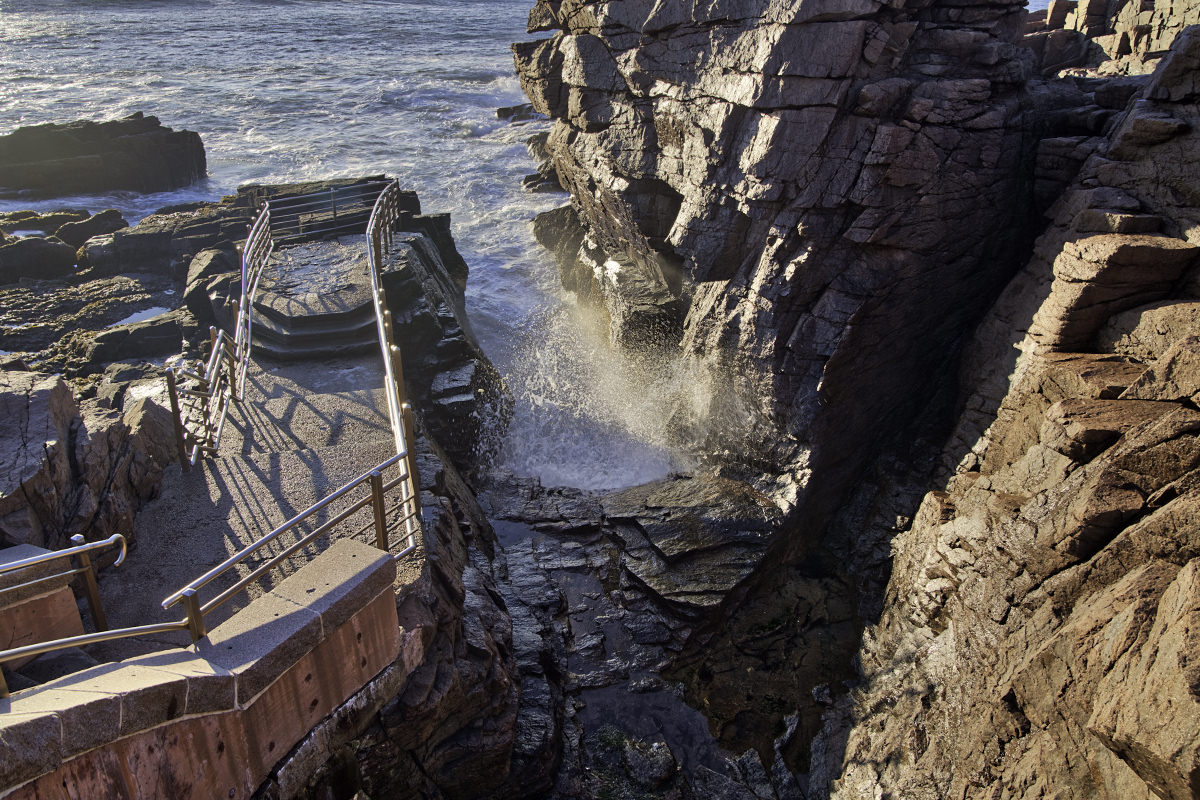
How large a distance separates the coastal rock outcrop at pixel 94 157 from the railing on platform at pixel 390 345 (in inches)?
493

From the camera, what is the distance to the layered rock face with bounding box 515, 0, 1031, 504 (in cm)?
1159

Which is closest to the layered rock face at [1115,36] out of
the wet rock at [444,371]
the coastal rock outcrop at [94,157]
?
Answer: the wet rock at [444,371]

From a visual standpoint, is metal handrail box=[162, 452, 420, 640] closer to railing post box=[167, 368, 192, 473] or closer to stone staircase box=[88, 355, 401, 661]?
stone staircase box=[88, 355, 401, 661]

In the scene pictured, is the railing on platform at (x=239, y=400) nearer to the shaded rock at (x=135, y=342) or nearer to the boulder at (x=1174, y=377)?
the shaded rock at (x=135, y=342)

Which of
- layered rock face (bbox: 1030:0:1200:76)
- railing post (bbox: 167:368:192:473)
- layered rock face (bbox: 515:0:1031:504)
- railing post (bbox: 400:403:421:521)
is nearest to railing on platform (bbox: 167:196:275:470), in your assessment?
railing post (bbox: 167:368:192:473)

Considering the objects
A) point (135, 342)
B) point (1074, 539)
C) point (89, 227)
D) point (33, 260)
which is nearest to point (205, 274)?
point (135, 342)

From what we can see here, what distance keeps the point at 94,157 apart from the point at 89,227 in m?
6.27

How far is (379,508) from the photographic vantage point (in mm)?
6680

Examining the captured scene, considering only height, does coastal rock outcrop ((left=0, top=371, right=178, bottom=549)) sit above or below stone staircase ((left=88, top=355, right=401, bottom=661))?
above

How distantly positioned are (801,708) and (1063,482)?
4.36 metres

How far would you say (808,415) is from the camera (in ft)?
41.3

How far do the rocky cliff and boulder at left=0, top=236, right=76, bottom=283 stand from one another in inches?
548

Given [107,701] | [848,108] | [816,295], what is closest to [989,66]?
[848,108]

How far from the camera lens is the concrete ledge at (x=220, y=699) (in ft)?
14.5
